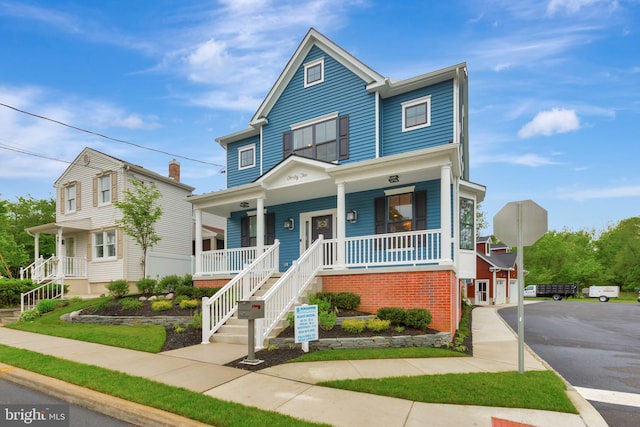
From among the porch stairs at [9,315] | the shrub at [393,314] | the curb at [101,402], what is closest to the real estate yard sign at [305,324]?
the shrub at [393,314]

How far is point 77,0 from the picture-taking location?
11.8 m

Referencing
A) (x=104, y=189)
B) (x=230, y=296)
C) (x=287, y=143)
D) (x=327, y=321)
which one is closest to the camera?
(x=327, y=321)

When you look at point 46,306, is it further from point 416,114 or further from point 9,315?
point 416,114

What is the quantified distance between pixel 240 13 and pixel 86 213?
14925 mm

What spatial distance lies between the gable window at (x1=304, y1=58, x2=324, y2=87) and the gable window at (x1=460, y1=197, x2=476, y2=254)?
7.21 m

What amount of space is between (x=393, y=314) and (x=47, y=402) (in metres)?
6.63

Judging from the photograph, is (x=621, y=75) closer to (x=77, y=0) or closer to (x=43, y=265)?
(x=77, y=0)

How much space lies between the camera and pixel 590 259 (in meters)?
52.8

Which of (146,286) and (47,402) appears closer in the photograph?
(47,402)

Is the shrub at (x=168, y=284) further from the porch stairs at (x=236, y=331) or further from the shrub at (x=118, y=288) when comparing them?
the porch stairs at (x=236, y=331)

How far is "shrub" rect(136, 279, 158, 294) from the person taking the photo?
44.0ft

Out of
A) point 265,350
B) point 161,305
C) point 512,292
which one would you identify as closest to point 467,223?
point 265,350

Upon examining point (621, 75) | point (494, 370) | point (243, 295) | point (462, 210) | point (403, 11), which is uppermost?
point (403, 11)

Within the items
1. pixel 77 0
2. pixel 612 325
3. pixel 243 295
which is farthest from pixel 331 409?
pixel 612 325
